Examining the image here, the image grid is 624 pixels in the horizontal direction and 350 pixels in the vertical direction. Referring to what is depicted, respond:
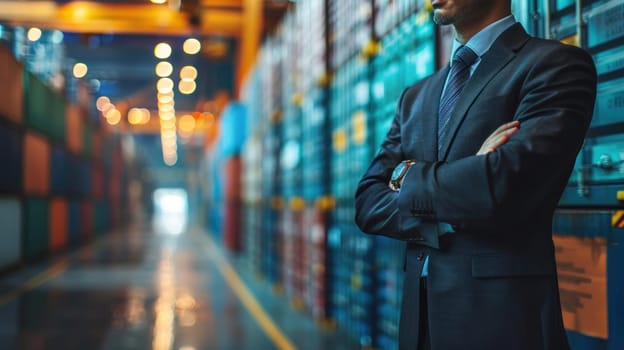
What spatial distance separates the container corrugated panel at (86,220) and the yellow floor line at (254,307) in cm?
1025

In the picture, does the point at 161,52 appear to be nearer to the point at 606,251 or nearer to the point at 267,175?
the point at 267,175

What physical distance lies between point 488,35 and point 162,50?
87.8 ft

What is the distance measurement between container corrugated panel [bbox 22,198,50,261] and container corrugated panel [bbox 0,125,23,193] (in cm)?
117

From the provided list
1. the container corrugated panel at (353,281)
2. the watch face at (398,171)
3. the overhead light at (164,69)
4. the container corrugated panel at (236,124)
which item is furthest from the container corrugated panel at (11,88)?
the overhead light at (164,69)

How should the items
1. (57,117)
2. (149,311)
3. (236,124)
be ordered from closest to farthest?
1. (149,311)
2. (236,124)
3. (57,117)

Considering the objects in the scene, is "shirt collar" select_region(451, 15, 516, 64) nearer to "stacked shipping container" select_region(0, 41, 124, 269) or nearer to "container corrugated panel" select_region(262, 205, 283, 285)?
"container corrugated panel" select_region(262, 205, 283, 285)

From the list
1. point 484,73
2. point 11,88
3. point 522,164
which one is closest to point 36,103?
point 11,88

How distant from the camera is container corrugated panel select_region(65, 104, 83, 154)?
2297 centimetres

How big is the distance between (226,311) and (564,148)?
8.37 metres

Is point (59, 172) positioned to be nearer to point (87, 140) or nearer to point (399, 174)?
point (87, 140)

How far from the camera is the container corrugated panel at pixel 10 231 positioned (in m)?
14.6

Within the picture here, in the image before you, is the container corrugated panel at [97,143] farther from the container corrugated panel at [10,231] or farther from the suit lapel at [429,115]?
the suit lapel at [429,115]

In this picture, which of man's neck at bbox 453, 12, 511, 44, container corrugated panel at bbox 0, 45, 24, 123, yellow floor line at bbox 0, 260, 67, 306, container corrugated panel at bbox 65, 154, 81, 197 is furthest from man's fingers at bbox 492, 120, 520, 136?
container corrugated panel at bbox 65, 154, 81, 197

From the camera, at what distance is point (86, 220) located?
90.1ft
